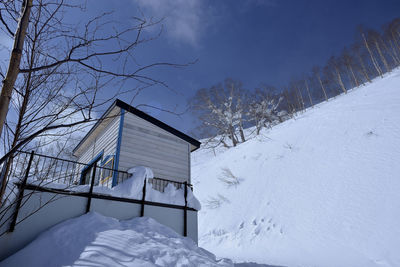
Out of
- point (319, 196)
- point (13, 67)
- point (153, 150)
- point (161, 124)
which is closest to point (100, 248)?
point (13, 67)

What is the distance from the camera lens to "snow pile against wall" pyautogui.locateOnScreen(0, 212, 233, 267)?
197 inches

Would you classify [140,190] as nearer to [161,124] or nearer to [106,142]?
[106,142]

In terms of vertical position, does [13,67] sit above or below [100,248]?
above

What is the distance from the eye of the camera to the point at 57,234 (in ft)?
20.0

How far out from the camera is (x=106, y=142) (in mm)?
10875

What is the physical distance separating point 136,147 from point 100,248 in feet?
17.2

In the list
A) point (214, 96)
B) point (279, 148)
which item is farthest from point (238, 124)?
point (279, 148)

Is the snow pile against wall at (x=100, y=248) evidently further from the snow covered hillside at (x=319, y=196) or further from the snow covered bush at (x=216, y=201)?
the snow covered bush at (x=216, y=201)

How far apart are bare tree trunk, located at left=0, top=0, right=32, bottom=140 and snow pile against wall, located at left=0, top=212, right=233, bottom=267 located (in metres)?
4.45

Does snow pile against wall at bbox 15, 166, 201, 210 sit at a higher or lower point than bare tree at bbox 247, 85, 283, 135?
lower

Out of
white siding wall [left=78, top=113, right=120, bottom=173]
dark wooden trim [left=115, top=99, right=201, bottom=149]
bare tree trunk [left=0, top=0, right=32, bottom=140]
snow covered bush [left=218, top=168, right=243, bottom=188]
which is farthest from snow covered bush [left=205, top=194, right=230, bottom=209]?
bare tree trunk [left=0, top=0, right=32, bottom=140]

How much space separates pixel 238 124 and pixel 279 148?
43.2 feet

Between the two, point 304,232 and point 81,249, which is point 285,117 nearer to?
point 304,232

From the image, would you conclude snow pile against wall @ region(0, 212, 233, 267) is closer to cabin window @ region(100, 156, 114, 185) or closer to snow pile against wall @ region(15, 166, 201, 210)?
snow pile against wall @ region(15, 166, 201, 210)
